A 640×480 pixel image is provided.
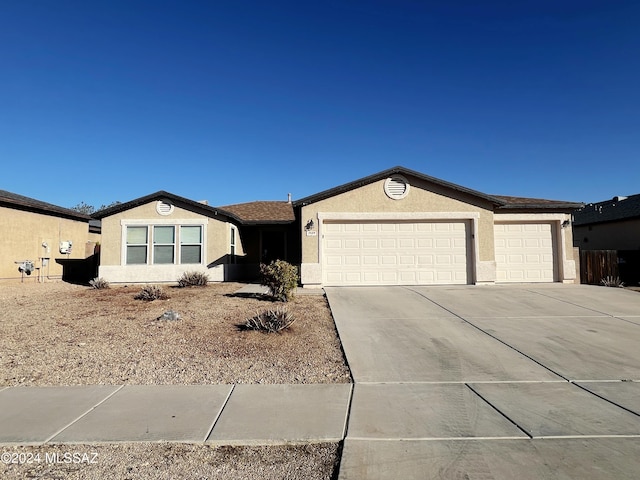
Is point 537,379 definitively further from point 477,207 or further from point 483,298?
point 477,207

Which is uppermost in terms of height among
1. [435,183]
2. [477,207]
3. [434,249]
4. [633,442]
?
[435,183]

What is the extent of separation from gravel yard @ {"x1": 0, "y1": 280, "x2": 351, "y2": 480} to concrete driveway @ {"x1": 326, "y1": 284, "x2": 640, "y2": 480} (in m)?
0.56

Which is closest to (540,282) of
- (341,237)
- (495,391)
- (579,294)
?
(579,294)

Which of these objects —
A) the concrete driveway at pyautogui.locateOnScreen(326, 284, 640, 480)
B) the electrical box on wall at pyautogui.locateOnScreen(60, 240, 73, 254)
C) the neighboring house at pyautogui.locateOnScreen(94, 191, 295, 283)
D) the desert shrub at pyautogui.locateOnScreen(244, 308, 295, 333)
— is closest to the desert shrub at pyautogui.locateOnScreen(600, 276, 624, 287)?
the concrete driveway at pyautogui.locateOnScreen(326, 284, 640, 480)

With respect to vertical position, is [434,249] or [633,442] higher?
[434,249]

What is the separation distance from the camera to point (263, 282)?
1143 centimetres

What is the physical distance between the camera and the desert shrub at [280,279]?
1101 centimetres

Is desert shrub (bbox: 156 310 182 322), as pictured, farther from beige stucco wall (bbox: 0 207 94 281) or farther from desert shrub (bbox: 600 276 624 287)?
desert shrub (bbox: 600 276 624 287)

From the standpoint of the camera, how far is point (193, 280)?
50.2ft

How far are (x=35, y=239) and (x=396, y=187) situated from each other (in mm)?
16705

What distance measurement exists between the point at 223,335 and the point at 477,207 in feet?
36.1

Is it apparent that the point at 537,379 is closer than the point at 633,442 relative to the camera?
No

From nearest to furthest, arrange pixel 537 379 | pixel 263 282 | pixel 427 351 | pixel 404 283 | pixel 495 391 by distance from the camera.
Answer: pixel 495 391
pixel 537 379
pixel 427 351
pixel 263 282
pixel 404 283

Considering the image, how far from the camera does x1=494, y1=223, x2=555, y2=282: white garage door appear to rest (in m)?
15.2
